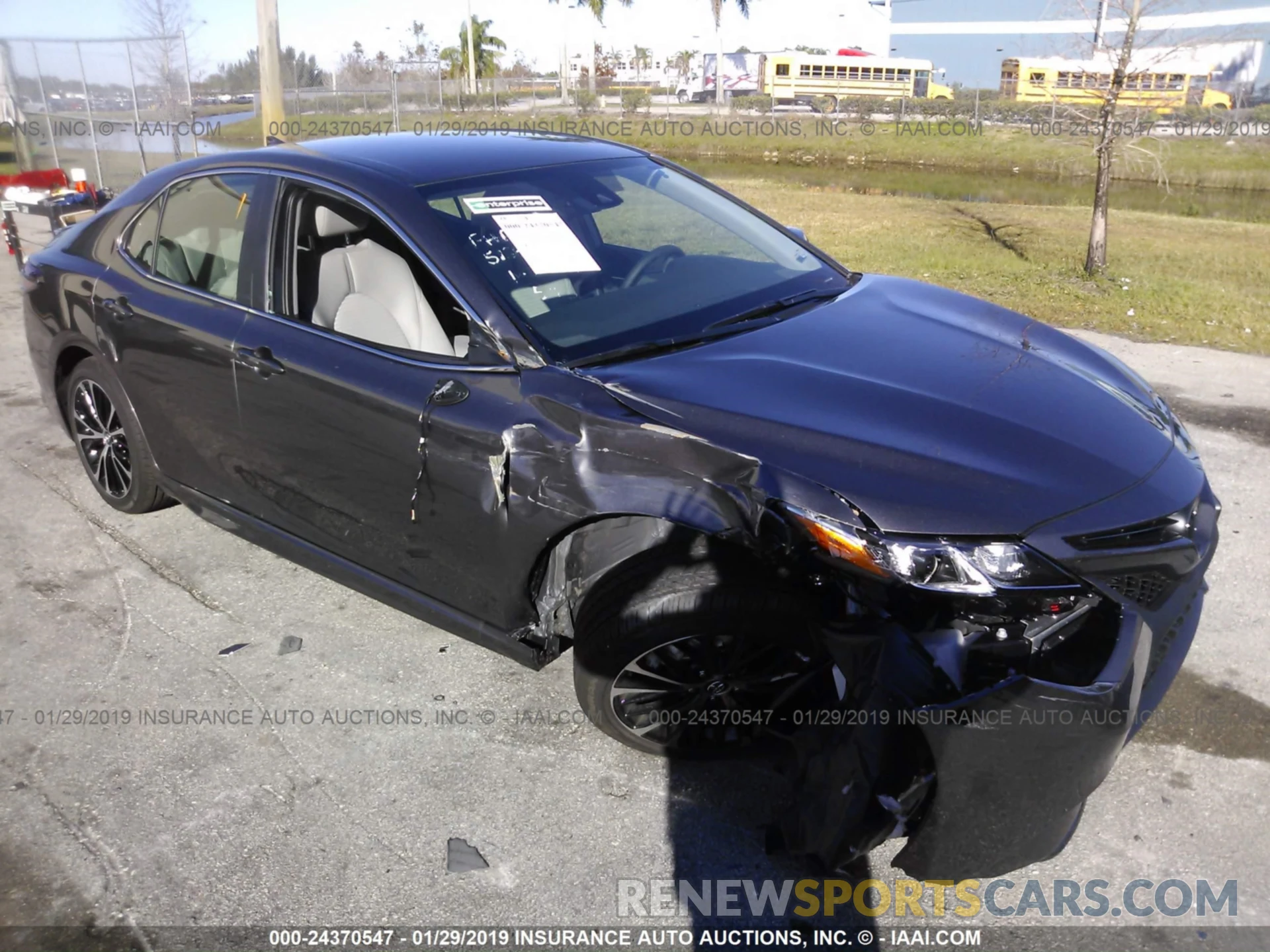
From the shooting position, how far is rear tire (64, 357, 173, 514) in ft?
14.6

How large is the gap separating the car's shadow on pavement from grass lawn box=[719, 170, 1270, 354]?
249 inches

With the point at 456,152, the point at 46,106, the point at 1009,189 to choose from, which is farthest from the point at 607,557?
the point at 1009,189

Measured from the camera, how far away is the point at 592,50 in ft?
234

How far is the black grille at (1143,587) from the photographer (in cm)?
259

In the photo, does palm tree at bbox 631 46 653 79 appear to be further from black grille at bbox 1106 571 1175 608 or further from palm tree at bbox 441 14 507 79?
black grille at bbox 1106 571 1175 608

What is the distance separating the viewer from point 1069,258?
37.7 feet

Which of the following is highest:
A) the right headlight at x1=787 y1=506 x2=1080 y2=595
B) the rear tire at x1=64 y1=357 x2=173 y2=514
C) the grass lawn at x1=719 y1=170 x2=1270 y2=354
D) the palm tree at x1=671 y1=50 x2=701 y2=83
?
the palm tree at x1=671 y1=50 x2=701 y2=83

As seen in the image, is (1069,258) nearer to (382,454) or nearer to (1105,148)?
(1105,148)

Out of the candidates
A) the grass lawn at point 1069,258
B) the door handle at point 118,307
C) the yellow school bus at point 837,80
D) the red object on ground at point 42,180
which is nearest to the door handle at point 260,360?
the door handle at point 118,307

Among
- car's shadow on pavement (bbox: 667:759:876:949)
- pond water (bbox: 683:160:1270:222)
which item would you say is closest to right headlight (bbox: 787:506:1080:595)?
car's shadow on pavement (bbox: 667:759:876:949)

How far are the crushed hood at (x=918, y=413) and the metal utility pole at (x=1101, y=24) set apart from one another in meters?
7.33

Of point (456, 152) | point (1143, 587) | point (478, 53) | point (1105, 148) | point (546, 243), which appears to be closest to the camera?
point (1143, 587)

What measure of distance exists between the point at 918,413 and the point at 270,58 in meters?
10.6

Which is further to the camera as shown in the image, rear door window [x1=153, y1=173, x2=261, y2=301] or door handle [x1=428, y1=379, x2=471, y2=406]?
rear door window [x1=153, y1=173, x2=261, y2=301]
